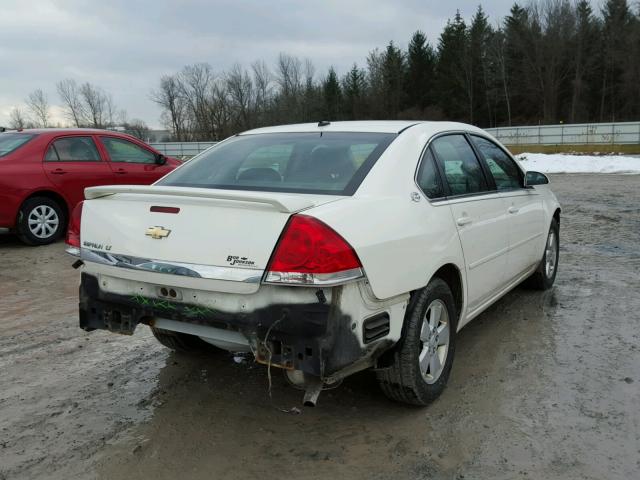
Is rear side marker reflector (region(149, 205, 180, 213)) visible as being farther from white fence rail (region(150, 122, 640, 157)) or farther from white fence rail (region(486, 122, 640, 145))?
white fence rail (region(486, 122, 640, 145))

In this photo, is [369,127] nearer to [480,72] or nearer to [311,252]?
[311,252]

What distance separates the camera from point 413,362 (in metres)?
3.01

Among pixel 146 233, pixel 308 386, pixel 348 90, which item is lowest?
pixel 308 386

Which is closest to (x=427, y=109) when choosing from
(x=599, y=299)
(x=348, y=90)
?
(x=348, y=90)

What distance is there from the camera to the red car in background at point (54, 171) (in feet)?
25.0

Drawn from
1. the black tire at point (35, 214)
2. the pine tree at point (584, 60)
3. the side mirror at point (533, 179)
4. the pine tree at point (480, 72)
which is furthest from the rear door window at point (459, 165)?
the pine tree at point (480, 72)

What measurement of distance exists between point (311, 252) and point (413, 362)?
95 centimetres

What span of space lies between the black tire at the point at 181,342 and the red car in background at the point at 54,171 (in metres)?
4.73

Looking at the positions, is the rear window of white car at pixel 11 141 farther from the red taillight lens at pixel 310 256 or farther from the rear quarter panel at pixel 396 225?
the red taillight lens at pixel 310 256

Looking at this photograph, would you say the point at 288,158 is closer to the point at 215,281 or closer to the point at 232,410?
the point at 215,281

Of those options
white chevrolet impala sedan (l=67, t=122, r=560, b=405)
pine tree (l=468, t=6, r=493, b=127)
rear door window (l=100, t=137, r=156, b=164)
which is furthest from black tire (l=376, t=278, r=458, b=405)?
pine tree (l=468, t=6, r=493, b=127)

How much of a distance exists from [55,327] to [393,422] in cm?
306

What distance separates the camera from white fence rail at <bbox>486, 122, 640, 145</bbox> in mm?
33781

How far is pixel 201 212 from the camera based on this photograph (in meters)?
2.77
